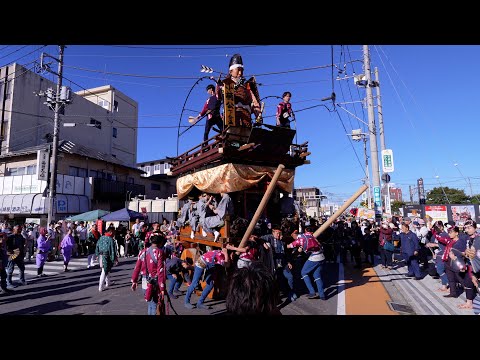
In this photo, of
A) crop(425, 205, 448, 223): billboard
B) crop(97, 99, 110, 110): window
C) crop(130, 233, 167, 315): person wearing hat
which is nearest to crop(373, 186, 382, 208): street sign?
crop(425, 205, 448, 223): billboard

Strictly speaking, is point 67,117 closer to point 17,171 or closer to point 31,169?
Result: point 17,171

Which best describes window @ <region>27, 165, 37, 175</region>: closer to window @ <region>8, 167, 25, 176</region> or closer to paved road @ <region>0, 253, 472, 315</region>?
window @ <region>8, 167, 25, 176</region>

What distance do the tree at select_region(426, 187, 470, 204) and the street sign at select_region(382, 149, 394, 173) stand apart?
33477mm

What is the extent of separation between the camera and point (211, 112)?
879cm

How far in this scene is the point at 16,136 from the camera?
77.3 feet

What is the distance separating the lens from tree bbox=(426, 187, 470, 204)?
42094mm

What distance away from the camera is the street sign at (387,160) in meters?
16.5

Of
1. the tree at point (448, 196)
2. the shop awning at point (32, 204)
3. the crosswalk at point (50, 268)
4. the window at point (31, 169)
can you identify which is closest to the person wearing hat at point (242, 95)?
the crosswalk at point (50, 268)

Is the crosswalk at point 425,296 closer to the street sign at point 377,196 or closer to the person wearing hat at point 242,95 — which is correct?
the person wearing hat at point 242,95

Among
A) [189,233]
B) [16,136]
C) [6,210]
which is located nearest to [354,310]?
[189,233]

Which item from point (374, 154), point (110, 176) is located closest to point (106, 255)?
point (374, 154)

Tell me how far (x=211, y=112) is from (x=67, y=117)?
81.1 feet

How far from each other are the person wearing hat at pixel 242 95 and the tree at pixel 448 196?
4492 cm
